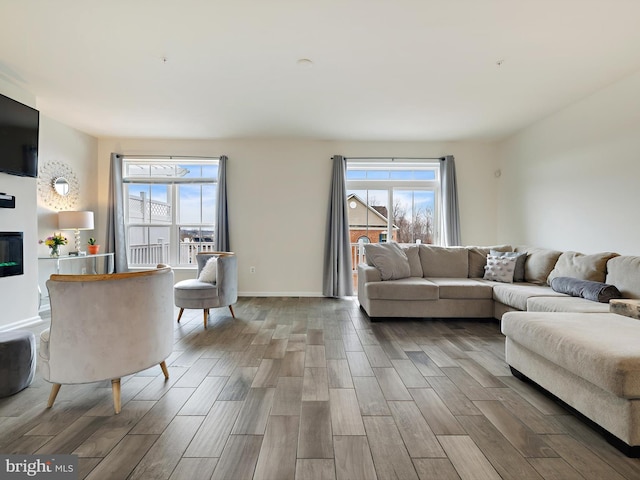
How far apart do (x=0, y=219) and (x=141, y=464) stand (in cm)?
344

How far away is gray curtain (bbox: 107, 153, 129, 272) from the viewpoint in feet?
16.9

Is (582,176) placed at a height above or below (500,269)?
above

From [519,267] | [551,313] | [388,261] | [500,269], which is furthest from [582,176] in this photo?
[388,261]

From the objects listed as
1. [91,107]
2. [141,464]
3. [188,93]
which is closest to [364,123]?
[188,93]

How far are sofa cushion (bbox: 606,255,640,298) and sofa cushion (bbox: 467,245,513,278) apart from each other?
60.2 inches

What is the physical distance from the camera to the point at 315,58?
2848 mm

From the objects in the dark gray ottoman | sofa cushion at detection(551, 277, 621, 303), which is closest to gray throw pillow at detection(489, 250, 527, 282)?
sofa cushion at detection(551, 277, 621, 303)

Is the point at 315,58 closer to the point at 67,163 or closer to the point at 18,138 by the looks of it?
the point at 18,138

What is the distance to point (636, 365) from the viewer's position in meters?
1.46

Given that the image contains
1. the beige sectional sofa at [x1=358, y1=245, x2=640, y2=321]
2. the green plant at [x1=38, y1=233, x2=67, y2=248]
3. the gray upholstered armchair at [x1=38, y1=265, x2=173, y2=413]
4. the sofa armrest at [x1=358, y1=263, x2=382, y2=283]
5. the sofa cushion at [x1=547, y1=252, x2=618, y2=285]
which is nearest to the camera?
the gray upholstered armchair at [x1=38, y1=265, x2=173, y2=413]

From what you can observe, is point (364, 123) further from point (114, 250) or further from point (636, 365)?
point (114, 250)

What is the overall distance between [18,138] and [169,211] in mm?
2309

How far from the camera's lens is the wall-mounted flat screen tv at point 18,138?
3.22 metres

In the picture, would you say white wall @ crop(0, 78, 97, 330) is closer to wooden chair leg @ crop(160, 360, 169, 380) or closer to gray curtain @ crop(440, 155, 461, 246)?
wooden chair leg @ crop(160, 360, 169, 380)
